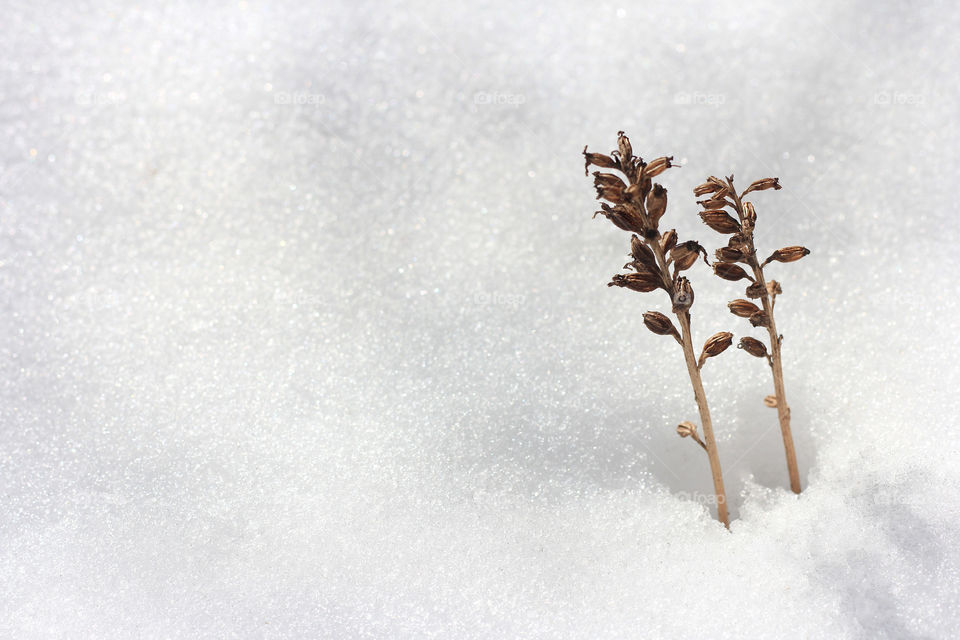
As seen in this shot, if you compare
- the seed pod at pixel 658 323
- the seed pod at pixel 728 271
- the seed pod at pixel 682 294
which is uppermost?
the seed pod at pixel 728 271

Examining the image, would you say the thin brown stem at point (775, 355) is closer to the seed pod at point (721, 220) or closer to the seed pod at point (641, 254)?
the seed pod at point (721, 220)

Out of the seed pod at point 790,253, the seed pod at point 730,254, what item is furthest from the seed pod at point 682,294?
the seed pod at point 790,253

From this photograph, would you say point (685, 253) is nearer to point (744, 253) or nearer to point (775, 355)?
point (744, 253)

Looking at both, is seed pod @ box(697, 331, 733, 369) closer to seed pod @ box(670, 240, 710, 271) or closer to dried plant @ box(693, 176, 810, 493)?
dried plant @ box(693, 176, 810, 493)

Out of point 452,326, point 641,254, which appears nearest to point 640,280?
point 641,254

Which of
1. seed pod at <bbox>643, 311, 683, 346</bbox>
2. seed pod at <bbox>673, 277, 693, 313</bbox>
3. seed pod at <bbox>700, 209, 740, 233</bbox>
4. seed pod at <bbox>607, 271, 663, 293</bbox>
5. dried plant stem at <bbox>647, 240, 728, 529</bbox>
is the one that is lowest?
dried plant stem at <bbox>647, 240, 728, 529</bbox>

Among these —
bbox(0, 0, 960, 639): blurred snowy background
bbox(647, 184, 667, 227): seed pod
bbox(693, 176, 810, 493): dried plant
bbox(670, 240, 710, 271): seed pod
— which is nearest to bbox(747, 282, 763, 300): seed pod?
bbox(693, 176, 810, 493): dried plant
